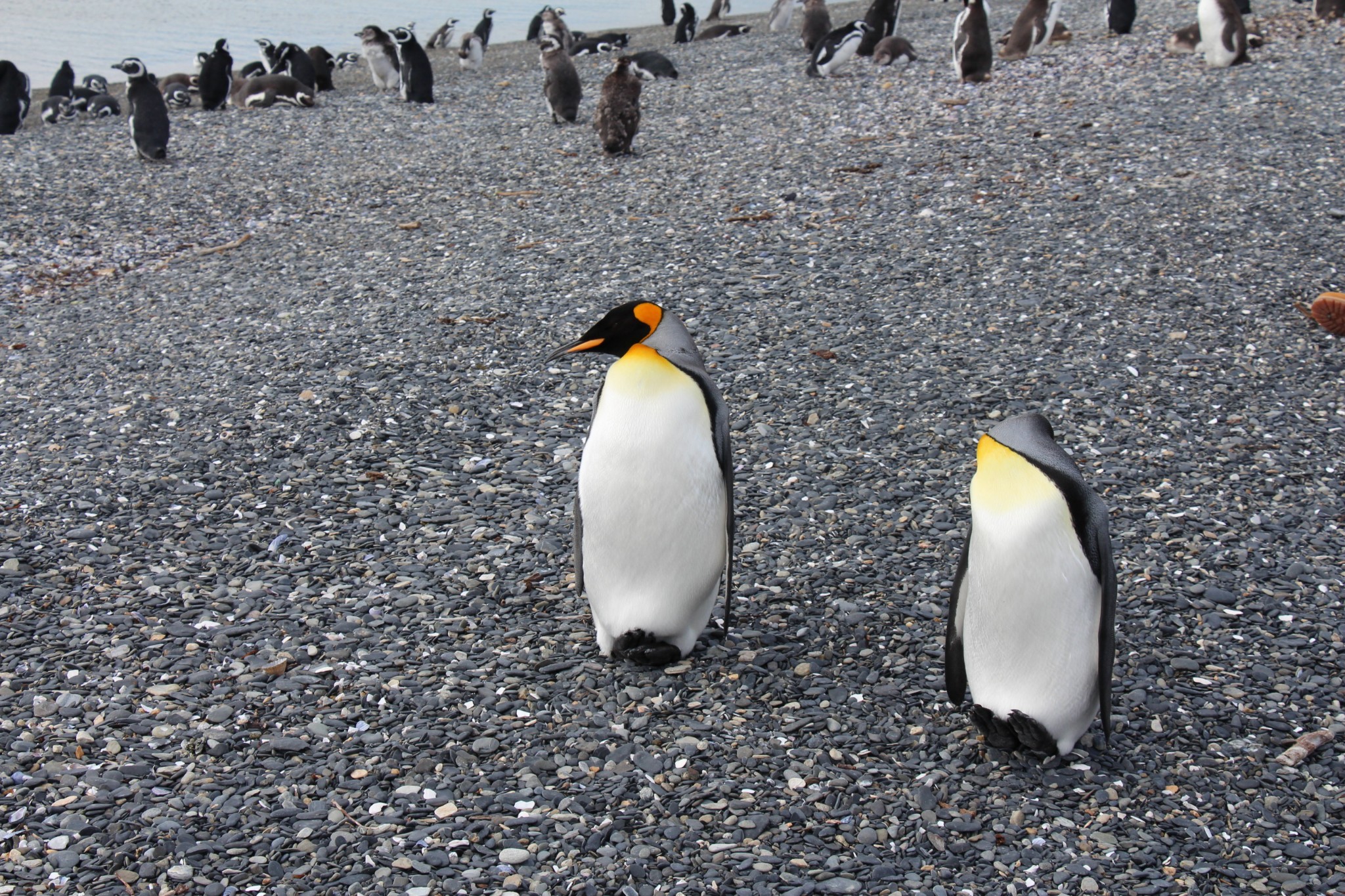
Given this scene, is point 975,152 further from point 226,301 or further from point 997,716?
point 997,716

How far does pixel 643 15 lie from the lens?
34844 millimetres

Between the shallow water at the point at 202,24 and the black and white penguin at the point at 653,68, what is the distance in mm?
8342

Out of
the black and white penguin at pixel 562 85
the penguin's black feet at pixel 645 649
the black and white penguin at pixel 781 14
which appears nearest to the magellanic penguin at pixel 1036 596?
the penguin's black feet at pixel 645 649

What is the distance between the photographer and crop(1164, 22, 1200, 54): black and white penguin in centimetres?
1132

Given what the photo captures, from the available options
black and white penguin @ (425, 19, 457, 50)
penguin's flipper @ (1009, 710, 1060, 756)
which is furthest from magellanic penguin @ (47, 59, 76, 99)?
penguin's flipper @ (1009, 710, 1060, 756)

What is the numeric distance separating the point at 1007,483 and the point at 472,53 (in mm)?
16003

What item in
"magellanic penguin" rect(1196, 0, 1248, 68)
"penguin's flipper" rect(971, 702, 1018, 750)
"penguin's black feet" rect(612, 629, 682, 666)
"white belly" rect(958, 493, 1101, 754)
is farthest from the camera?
"magellanic penguin" rect(1196, 0, 1248, 68)

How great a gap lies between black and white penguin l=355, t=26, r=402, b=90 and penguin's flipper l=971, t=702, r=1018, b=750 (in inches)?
513

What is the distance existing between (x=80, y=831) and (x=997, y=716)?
2.18 metres

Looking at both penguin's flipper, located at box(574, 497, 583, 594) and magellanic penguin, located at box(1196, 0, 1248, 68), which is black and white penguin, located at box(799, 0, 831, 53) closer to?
magellanic penguin, located at box(1196, 0, 1248, 68)

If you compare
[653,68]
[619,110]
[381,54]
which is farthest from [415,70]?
[619,110]

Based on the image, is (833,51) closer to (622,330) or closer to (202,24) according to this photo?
(622,330)

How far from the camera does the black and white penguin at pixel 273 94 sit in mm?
13109

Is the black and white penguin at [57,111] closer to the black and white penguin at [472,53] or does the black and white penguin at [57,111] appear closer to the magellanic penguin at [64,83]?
the magellanic penguin at [64,83]
